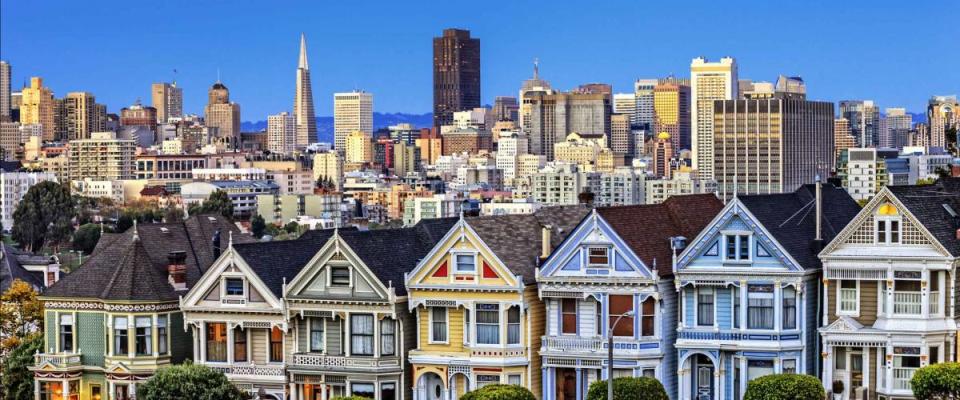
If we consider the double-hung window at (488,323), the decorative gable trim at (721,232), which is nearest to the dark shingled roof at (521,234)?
the double-hung window at (488,323)

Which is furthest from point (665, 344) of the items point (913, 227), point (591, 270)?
point (913, 227)

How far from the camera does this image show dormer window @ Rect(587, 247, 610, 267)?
148 ft

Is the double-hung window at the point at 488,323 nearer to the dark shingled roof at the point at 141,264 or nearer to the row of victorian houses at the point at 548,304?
the row of victorian houses at the point at 548,304

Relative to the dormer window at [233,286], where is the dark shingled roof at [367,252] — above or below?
above

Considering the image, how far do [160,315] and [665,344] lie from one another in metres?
12.4

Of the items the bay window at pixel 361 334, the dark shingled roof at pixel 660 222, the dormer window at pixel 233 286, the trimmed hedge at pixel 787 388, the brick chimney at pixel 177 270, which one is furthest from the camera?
the brick chimney at pixel 177 270

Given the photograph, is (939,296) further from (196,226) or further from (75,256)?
(75,256)

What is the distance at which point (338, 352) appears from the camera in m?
48.0

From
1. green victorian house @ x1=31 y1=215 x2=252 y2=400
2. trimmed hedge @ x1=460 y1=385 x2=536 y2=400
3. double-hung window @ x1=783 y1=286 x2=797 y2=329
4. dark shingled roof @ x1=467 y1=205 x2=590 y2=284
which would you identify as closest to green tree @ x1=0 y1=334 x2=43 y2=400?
green victorian house @ x1=31 y1=215 x2=252 y2=400

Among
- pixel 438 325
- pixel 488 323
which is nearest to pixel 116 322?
pixel 438 325

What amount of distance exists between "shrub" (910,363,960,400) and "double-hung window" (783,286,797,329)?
3.02 m

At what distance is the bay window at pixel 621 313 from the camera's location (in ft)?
148

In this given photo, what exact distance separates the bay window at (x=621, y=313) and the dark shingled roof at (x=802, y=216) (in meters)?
3.14

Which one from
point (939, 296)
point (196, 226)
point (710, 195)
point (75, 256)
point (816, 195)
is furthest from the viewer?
point (75, 256)
